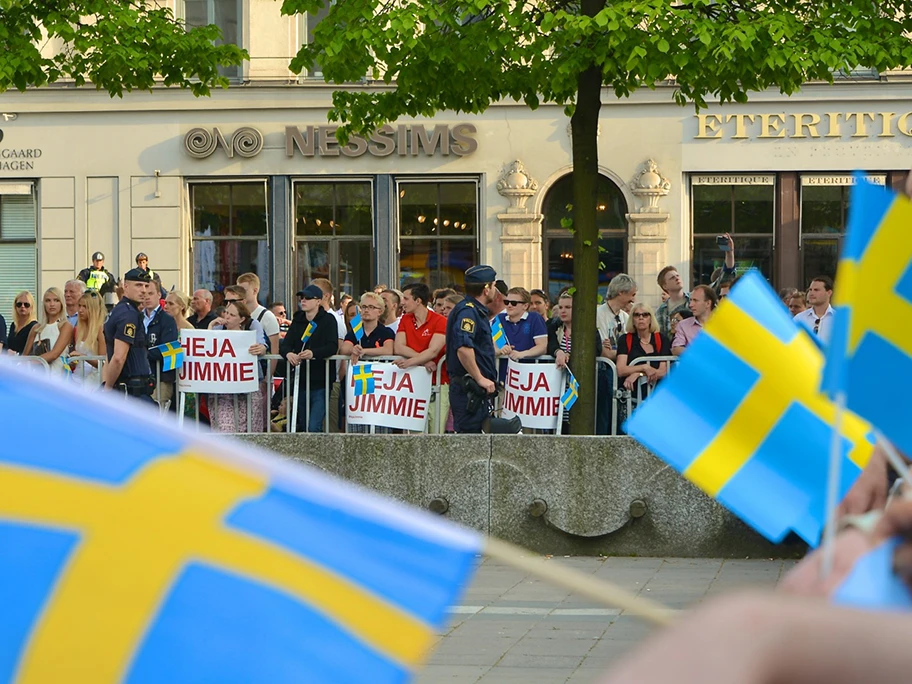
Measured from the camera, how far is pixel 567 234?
25.9 metres

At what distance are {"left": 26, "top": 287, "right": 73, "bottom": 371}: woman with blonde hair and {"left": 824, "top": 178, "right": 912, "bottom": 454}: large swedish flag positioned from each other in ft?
33.9

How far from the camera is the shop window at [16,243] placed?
27047 mm

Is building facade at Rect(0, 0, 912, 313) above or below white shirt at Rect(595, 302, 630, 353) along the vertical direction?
above

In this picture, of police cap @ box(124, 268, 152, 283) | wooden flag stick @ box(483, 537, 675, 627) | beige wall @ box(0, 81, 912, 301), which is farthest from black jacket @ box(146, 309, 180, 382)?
beige wall @ box(0, 81, 912, 301)

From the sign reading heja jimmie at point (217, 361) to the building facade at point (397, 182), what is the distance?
13976 mm

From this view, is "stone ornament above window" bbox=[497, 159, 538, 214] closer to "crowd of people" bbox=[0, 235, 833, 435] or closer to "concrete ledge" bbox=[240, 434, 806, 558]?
"crowd of people" bbox=[0, 235, 833, 435]

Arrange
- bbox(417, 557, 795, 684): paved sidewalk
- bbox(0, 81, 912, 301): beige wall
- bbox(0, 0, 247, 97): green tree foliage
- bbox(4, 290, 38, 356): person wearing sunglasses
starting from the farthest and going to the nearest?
bbox(0, 81, 912, 301): beige wall → bbox(4, 290, 38, 356): person wearing sunglasses → bbox(0, 0, 247, 97): green tree foliage → bbox(417, 557, 795, 684): paved sidewalk

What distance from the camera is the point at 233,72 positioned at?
87.2ft

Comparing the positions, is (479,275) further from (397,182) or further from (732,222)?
(732,222)

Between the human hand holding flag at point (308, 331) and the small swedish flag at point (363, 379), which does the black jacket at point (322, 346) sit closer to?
the human hand holding flag at point (308, 331)

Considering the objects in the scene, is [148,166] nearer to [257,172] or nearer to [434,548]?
[257,172]

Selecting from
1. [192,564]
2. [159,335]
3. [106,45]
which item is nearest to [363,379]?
[159,335]

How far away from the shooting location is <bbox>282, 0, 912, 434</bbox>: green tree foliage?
11281 millimetres

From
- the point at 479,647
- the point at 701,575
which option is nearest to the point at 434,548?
the point at 479,647
